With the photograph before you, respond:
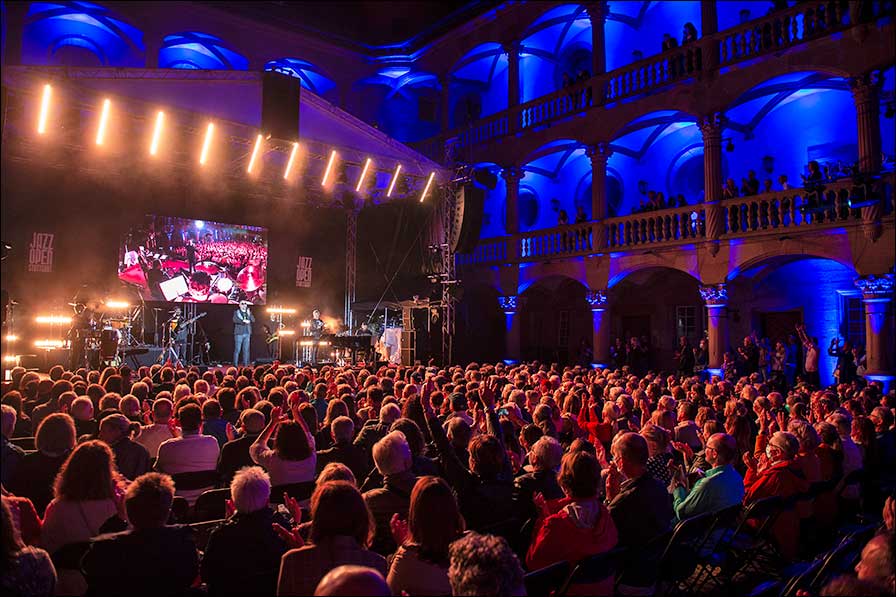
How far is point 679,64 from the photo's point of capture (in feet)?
55.5

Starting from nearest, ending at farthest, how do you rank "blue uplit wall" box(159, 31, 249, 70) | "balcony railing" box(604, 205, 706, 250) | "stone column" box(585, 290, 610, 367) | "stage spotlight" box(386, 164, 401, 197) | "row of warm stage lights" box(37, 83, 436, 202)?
"row of warm stage lights" box(37, 83, 436, 202) < "stage spotlight" box(386, 164, 401, 197) < "balcony railing" box(604, 205, 706, 250) < "stone column" box(585, 290, 610, 367) < "blue uplit wall" box(159, 31, 249, 70)

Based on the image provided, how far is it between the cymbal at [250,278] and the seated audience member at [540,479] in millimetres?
16622

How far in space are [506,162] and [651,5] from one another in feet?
22.2

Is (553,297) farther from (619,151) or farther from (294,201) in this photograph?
(294,201)

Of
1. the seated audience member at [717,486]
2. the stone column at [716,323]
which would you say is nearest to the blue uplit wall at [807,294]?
the stone column at [716,323]

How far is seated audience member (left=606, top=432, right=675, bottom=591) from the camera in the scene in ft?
11.9

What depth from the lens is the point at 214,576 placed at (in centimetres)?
317

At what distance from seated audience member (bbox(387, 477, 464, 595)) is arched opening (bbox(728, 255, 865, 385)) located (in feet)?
48.0

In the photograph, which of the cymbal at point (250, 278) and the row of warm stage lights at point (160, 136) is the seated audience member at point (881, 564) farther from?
the cymbal at point (250, 278)

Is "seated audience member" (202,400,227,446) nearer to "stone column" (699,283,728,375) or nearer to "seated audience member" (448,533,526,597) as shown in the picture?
"seated audience member" (448,533,526,597)

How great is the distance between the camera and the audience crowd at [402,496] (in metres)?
2.74

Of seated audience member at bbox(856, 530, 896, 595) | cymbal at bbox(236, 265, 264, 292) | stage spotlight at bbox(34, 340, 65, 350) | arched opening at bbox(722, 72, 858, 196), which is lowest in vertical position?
seated audience member at bbox(856, 530, 896, 595)

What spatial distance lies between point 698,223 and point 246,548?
15553mm

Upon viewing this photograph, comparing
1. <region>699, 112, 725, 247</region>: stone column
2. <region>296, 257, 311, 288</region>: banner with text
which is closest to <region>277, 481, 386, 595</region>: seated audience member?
<region>699, 112, 725, 247</region>: stone column
